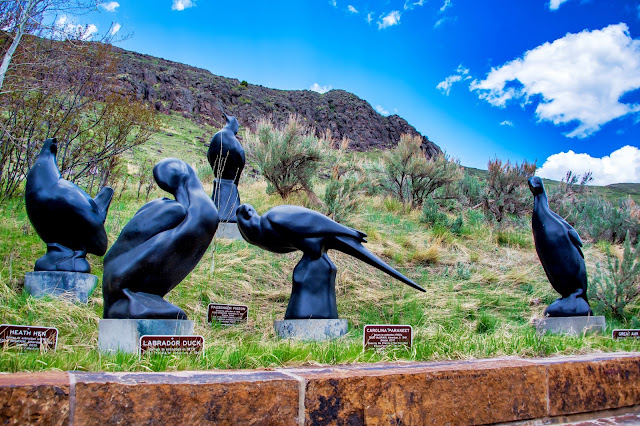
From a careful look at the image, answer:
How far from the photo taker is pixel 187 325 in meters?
3.01

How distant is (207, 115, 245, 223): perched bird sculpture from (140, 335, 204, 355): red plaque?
501 centimetres

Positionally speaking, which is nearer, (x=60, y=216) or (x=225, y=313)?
(x=225, y=313)

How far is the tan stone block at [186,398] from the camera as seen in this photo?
1521 mm

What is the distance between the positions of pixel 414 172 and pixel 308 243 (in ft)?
32.0

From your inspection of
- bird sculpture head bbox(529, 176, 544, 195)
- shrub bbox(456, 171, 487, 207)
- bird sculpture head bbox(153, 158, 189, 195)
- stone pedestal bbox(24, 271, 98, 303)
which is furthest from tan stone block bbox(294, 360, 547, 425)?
shrub bbox(456, 171, 487, 207)

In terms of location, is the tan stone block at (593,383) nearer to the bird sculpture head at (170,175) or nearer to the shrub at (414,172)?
the bird sculpture head at (170,175)

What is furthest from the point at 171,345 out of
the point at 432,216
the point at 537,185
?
the point at 432,216

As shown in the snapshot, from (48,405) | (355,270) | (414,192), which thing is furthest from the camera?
(414,192)

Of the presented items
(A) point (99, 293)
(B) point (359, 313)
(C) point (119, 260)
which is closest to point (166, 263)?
(C) point (119, 260)

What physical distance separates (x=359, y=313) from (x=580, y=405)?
2891 millimetres

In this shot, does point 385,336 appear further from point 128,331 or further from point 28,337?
point 28,337

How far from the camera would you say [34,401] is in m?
1.42

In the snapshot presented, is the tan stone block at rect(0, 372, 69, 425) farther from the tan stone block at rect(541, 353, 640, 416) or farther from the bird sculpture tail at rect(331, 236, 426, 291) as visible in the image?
the bird sculpture tail at rect(331, 236, 426, 291)

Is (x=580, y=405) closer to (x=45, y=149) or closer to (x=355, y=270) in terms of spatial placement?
(x=355, y=270)
